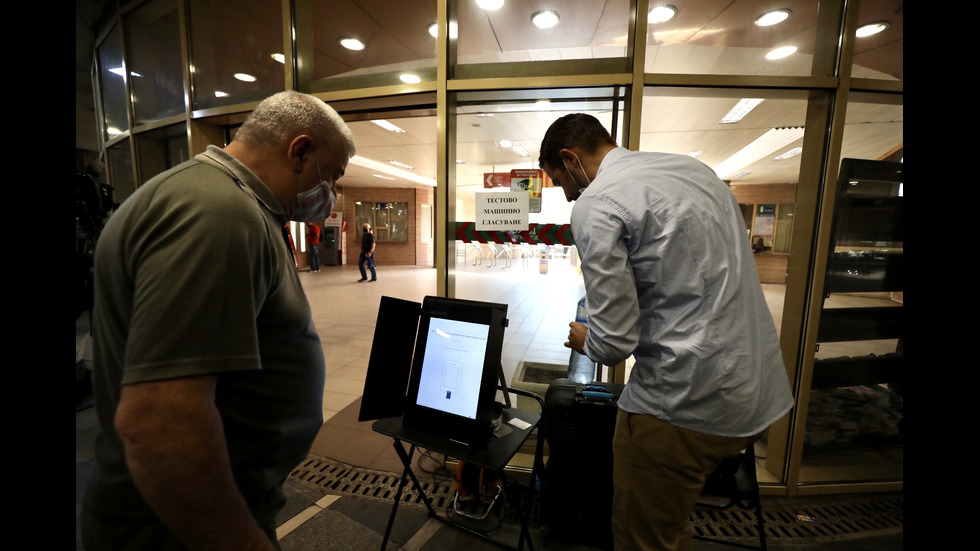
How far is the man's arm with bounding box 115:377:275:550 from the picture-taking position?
0.55m

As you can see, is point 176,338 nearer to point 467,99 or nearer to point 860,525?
point 467,99

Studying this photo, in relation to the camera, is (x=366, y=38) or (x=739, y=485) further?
(x=366, y=38)

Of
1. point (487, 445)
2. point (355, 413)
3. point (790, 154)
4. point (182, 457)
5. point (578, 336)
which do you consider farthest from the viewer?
point (790, 154)

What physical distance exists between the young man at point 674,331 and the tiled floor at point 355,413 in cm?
98

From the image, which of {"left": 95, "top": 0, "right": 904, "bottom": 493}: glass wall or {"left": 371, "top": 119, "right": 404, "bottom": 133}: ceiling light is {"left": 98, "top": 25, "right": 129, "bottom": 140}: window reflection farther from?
{"left": 371, "top": 119, "right": 404, "bottom": 133}: ceiling light

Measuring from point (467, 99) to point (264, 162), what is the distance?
1.68m

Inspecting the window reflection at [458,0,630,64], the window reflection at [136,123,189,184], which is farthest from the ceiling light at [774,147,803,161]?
the window reflection at [136,123,189,184]

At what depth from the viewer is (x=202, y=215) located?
62 centimetres

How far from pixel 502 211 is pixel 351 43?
6.07ft

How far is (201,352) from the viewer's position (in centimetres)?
59

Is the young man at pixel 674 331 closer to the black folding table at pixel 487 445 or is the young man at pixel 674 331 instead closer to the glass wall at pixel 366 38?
the black folding table at pixel 487 445

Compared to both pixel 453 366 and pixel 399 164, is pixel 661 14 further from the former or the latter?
pixel 399 164

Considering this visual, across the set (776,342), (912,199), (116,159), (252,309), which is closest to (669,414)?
(776,342)

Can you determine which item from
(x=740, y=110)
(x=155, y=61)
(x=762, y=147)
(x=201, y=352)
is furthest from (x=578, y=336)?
(x=762, y=147)
